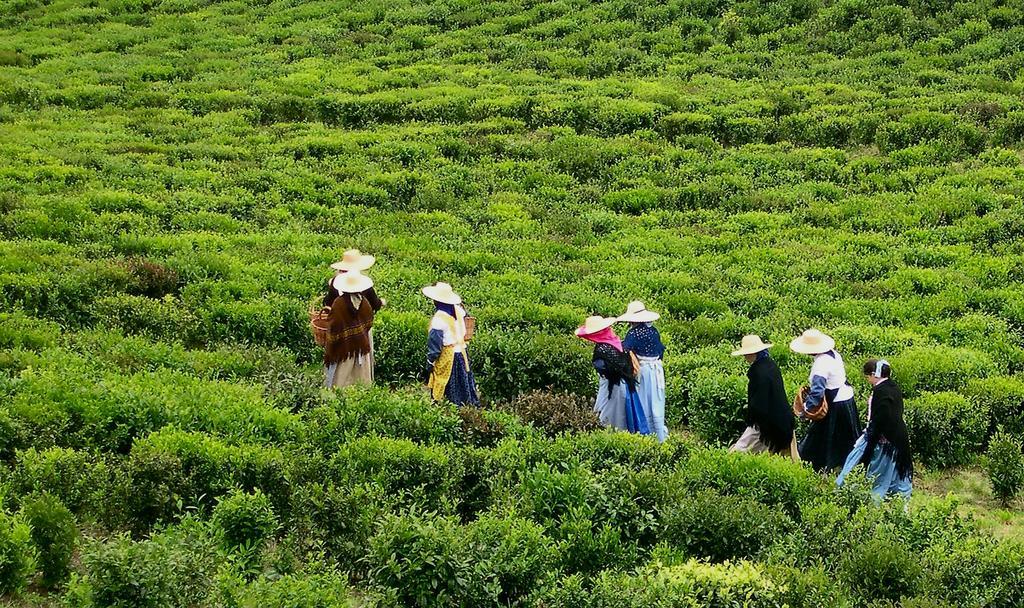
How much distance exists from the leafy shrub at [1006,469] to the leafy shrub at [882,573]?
359 cm

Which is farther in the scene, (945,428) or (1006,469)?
(945,428)

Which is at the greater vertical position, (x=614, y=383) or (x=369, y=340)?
(x=369, y=340)

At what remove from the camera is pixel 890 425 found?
9930 millimetres

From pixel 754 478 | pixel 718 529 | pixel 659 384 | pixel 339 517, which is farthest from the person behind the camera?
pixel 659 384

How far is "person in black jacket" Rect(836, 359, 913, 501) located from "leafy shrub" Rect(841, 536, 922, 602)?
2295mm

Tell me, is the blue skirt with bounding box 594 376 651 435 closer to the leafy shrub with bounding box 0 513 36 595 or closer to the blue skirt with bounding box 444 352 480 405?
the blue skirt with bounding box 444 352 480 405

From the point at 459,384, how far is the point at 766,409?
3.37m

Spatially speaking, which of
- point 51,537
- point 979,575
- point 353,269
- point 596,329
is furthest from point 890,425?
point 51,537

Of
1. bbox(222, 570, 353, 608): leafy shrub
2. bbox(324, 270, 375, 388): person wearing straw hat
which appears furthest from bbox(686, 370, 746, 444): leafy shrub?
bbox(222, 570, 353, 608): leafy shrub

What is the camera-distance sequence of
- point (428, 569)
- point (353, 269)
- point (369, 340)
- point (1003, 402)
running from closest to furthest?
point (428, 569)
point (369, 340)
point (353, 269)
point (1003, 402)

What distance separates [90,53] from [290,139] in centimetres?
1005

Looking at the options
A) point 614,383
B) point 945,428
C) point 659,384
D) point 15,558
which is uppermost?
point 15,558

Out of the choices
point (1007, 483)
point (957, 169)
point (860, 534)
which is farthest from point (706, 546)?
point (957, 169)

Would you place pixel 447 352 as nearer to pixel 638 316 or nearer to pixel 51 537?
pixel 638 316
